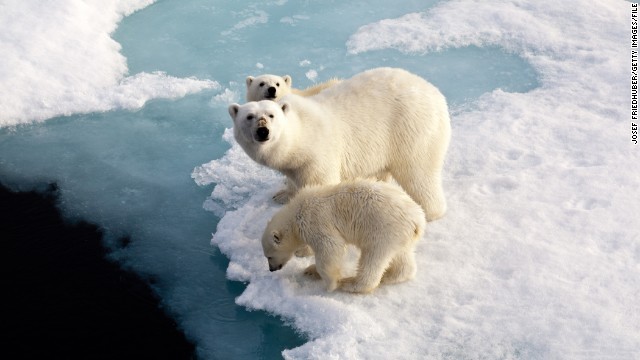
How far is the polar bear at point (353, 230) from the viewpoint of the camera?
400 centimetres

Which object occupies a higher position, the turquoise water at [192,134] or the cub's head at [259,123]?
the cub's head at [259,123]

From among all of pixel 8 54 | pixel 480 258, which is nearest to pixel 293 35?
pixel 8 54

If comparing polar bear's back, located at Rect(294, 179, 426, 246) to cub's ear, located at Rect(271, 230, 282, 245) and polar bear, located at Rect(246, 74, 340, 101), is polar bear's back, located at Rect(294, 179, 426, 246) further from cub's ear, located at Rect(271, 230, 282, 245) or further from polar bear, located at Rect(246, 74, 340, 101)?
polar bear, located at Rect(246, 74, 340, 101)

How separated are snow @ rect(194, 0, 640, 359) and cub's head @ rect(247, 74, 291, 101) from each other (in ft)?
2.11

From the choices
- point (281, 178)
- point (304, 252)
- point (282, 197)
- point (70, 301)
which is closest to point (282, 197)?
point (282, 197)

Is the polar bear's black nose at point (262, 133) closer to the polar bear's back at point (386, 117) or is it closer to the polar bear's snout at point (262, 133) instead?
the polar bear's snout at point (262, 133)

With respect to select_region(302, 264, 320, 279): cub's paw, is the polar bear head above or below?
above

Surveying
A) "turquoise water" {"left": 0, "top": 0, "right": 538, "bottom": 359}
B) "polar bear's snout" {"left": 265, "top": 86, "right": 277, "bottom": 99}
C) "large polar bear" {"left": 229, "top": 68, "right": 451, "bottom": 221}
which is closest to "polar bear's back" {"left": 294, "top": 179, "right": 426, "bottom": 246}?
"large polar bear" {"left": 229, "top": 68, "right": 451, "bottom": 221}

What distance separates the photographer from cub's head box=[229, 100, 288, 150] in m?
4.14

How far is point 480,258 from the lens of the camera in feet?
14.8

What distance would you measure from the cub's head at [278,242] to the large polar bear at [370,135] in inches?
16.2

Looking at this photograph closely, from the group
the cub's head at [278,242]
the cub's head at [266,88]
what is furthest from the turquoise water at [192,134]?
the cub's head at [266,88]

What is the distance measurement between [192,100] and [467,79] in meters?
2.74

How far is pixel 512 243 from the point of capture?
4.62 meters
